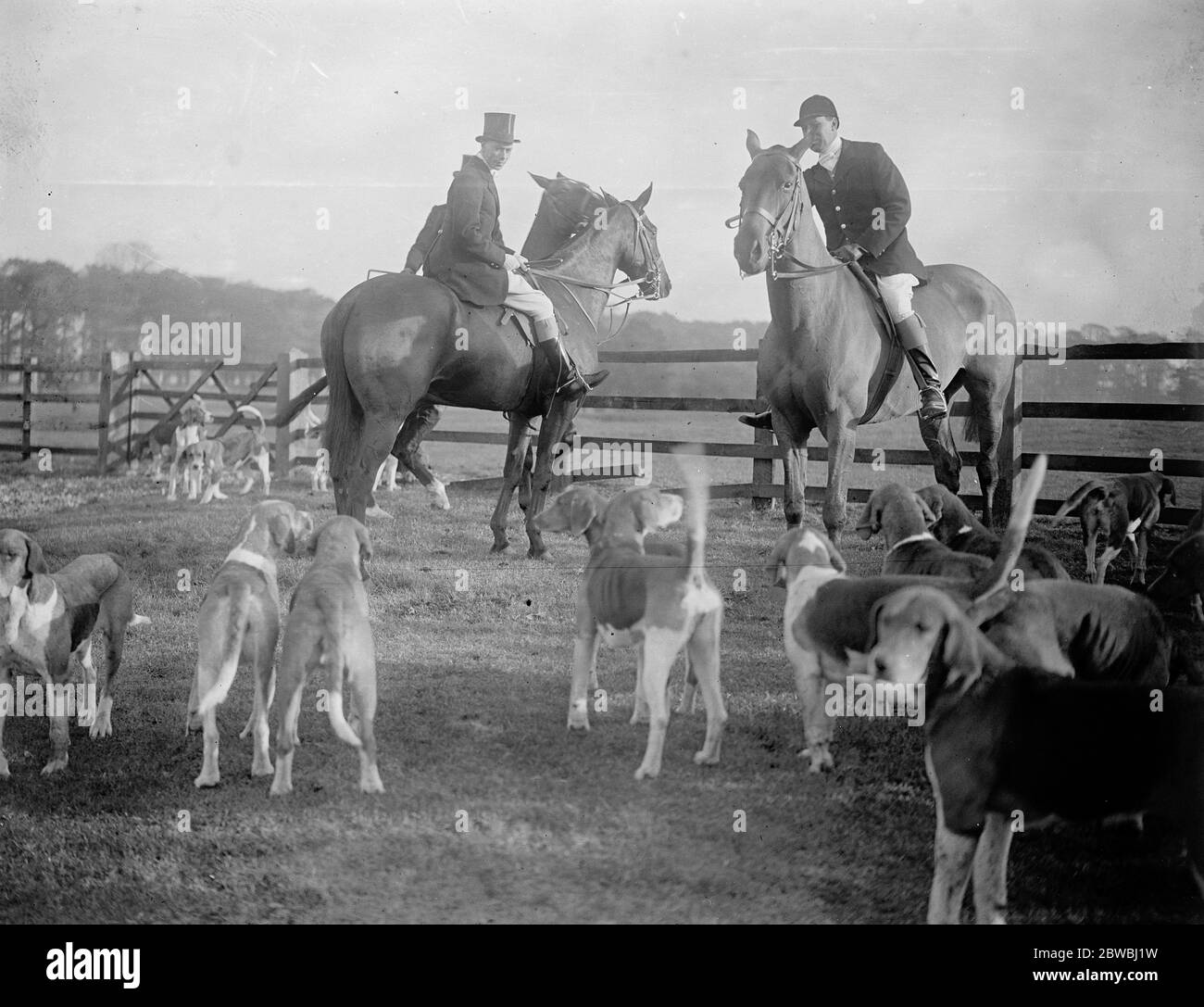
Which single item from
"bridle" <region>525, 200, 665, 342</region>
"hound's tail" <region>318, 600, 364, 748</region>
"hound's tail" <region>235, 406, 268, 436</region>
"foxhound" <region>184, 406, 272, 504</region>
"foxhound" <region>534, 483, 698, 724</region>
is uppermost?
"bridle" <region>525, 200, 665, 342</region>

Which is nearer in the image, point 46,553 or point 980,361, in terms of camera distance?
point 46,553

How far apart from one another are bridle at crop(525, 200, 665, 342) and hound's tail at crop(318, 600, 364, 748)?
2.05m

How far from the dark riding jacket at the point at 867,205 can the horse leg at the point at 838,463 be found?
65 cm

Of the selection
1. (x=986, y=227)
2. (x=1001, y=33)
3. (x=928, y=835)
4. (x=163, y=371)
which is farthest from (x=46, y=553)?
(x=1001, y=33)

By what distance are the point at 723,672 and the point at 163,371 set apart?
248cm

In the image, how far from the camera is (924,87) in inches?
136

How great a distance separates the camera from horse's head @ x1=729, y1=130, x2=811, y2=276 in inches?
136

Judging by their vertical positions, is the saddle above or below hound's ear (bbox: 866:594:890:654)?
above

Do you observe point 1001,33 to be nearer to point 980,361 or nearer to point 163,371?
point 980,361

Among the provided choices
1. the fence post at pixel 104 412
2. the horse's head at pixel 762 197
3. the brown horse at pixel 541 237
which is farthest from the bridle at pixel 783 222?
the fence post at pixel 104 412

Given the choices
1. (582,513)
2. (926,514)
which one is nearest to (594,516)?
(582,513)

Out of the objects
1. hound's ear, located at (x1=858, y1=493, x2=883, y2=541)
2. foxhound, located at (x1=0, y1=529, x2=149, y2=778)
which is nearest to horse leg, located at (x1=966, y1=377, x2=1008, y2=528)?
hound's ear, located at (x1=858, y1=493, x2=883, y2=541)

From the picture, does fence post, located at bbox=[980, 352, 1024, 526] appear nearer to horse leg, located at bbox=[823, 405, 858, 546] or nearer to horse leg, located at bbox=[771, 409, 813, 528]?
horse leg, located at bbox=[823, 405, 858, 546]

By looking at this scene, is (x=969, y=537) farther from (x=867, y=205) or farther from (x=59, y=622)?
(x=59, y=622)
